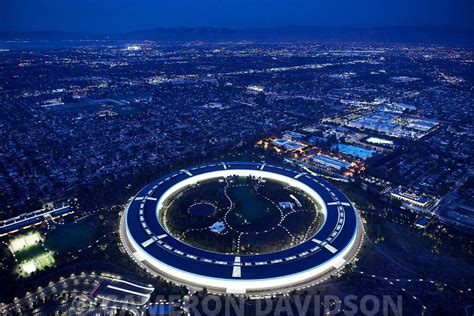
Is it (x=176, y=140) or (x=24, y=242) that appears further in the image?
(x=176, y=140)

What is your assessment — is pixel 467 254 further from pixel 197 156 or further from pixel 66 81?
pixel 66 81

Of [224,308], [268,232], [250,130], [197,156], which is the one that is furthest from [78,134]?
[224,308]

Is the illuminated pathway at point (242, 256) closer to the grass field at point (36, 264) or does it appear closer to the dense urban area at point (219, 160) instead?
the dense urban area at point (219, 160)

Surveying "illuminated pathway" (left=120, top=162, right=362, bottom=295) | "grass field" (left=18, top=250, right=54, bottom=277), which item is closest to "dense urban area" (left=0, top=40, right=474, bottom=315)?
"grass field" (left=18, top=250, right=54, bottom=277)

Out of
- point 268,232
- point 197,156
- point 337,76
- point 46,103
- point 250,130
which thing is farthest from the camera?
point 337,76

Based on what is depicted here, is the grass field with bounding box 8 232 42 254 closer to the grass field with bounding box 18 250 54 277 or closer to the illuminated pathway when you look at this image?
the grass field with bounding box 18 250 54 277

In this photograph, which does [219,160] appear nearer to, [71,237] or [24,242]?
[71,237]

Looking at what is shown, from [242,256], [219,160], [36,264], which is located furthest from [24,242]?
[219,160]
